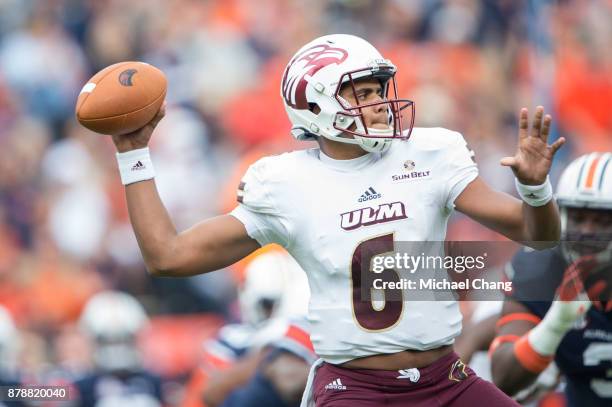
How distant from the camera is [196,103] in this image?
35.4 ft

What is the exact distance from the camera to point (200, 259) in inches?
168

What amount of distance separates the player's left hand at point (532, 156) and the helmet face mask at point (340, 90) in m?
0.41

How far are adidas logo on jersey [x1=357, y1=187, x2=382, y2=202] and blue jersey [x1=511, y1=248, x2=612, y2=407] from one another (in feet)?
3.98

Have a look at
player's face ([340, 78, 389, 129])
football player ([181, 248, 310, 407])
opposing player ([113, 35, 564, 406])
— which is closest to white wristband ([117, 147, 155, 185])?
opposing player ([113, 35, 564, 406])

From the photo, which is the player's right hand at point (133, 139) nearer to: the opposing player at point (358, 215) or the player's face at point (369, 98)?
the opposing player at point (358, 215)

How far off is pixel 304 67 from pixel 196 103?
6.45 meters

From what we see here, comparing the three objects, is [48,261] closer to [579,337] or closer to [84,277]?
[84,277]

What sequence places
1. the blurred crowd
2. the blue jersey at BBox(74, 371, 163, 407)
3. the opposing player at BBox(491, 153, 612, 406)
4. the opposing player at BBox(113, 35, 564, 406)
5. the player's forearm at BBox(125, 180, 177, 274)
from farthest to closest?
the blurred crowd → the blue jersey at BBox(74, 371, 163, 407) → the opposing player at BBox(491, 153, 612, 406) → the player's forearm at BBox(125, 180, 177, 274) → the opposing player at BBox(113, 35, 564, 406)

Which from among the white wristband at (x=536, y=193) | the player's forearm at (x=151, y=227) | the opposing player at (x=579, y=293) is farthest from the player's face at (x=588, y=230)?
the player's forearm at (x=151, y=227)

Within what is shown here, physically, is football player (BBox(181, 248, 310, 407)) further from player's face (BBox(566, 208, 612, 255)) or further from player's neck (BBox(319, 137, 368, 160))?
player's neck (BBox(319, 137, 368, 160))

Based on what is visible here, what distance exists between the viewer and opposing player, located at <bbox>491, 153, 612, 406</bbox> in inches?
200

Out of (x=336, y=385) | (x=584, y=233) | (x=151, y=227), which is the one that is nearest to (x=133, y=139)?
(x=151, y=227)

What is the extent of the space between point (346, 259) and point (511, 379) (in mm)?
1281

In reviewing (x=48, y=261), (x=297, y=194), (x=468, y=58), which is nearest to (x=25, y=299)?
(x=48, y=261)
